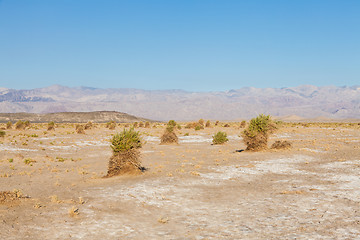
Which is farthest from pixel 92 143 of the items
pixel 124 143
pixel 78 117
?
pixel 78 117

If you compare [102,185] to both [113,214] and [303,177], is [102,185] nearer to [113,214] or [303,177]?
[113,214]

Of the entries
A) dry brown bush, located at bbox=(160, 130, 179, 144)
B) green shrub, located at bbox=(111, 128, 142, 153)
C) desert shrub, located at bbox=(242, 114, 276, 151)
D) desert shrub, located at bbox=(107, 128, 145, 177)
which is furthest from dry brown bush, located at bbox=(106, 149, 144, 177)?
dry brown bush, located at bbox=(160, 130, 179, 144)

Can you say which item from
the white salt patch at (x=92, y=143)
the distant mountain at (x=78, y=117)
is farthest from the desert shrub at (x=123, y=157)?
the distant mountain at (x=78, y=117)

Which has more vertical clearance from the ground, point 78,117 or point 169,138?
point 78,117

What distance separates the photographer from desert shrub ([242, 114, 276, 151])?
26.6 metres

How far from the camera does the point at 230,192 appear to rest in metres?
13.8

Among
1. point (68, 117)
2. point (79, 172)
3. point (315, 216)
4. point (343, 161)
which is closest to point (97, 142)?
point (79, 172)

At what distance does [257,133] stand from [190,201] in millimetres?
15321

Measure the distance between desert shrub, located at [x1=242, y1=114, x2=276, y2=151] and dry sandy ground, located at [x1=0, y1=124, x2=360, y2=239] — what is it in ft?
13.9

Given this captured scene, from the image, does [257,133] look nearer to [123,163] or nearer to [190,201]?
[123,163]

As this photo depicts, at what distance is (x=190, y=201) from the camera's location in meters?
12.4

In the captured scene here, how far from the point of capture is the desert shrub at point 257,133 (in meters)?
26.6

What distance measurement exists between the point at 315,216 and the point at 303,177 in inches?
268

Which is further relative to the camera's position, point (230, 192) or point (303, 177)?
point (303, 177)
